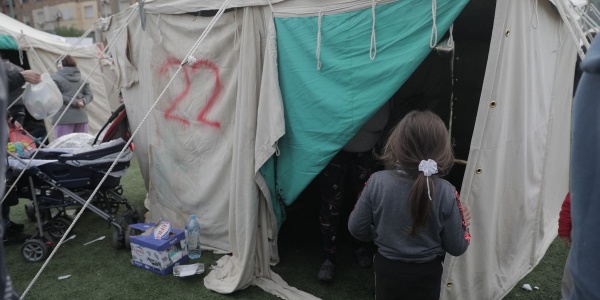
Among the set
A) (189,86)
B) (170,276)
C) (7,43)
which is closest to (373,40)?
(189,86)

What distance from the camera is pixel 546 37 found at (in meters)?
2.80

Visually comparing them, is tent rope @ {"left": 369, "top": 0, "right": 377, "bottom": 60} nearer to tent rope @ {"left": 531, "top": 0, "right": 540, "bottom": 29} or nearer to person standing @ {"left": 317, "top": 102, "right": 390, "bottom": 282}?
person standing @ {"left": 317, "top": 102, "right": 390, "bottom": 282}

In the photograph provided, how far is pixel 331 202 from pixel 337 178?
0.20 m

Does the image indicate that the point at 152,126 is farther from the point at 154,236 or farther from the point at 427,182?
the point at 427,182

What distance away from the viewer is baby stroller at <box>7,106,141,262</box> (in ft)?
11.7

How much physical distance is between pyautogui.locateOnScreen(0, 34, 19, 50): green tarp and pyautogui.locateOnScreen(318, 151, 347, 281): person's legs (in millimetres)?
6604

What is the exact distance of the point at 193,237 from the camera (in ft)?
12.0

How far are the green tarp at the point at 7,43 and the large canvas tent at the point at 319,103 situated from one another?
13.1 ft

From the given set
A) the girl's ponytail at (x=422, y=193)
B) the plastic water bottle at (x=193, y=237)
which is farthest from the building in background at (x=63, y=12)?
the girl's ponytail at (x=422, y=193)

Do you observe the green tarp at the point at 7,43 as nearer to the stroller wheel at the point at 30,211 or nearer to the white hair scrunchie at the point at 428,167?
the stroller wheel at the point at 30,211

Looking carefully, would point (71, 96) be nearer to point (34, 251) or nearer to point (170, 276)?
point (34, 251)

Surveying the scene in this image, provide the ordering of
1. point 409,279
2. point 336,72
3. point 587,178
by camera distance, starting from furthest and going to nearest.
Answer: point 336,72
point 409,279
point 587,178

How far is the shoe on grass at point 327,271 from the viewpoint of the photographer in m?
3.21

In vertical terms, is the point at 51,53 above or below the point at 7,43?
below
